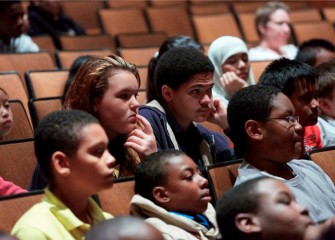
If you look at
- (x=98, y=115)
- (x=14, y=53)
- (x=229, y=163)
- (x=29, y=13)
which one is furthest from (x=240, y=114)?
(x=29, y=13)

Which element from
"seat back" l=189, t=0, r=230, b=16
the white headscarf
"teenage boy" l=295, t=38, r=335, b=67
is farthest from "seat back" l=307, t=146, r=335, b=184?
"seat back" l=189, t=0, r=230, b=16

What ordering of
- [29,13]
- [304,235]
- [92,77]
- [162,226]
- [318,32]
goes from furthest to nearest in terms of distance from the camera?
[318,32] → [29,13] → [92,77] → [162,226] → [304,235]

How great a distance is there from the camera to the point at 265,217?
1.11 meters

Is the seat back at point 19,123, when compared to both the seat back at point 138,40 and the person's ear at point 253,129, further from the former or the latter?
the seat back at point 138,40

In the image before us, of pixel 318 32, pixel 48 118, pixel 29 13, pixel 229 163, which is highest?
pixel 29 13

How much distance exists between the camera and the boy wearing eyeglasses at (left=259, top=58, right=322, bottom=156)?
1.68 m

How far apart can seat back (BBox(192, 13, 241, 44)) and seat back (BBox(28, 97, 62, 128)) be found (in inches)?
51.1

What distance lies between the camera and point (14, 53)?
2395 millimetres

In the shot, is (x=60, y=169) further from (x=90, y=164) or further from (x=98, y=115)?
(x=98, y=115)

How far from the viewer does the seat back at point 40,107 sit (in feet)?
6.02

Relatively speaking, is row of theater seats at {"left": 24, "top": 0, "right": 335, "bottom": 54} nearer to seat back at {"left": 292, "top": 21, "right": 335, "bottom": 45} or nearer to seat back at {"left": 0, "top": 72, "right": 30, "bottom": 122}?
seat back at {"left": 292, "top": 21, "right": 335, "bottom": 45}

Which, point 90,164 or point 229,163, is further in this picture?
point 229,163

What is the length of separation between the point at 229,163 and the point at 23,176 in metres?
0.39

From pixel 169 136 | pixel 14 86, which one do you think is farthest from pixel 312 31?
pixel 169 136
